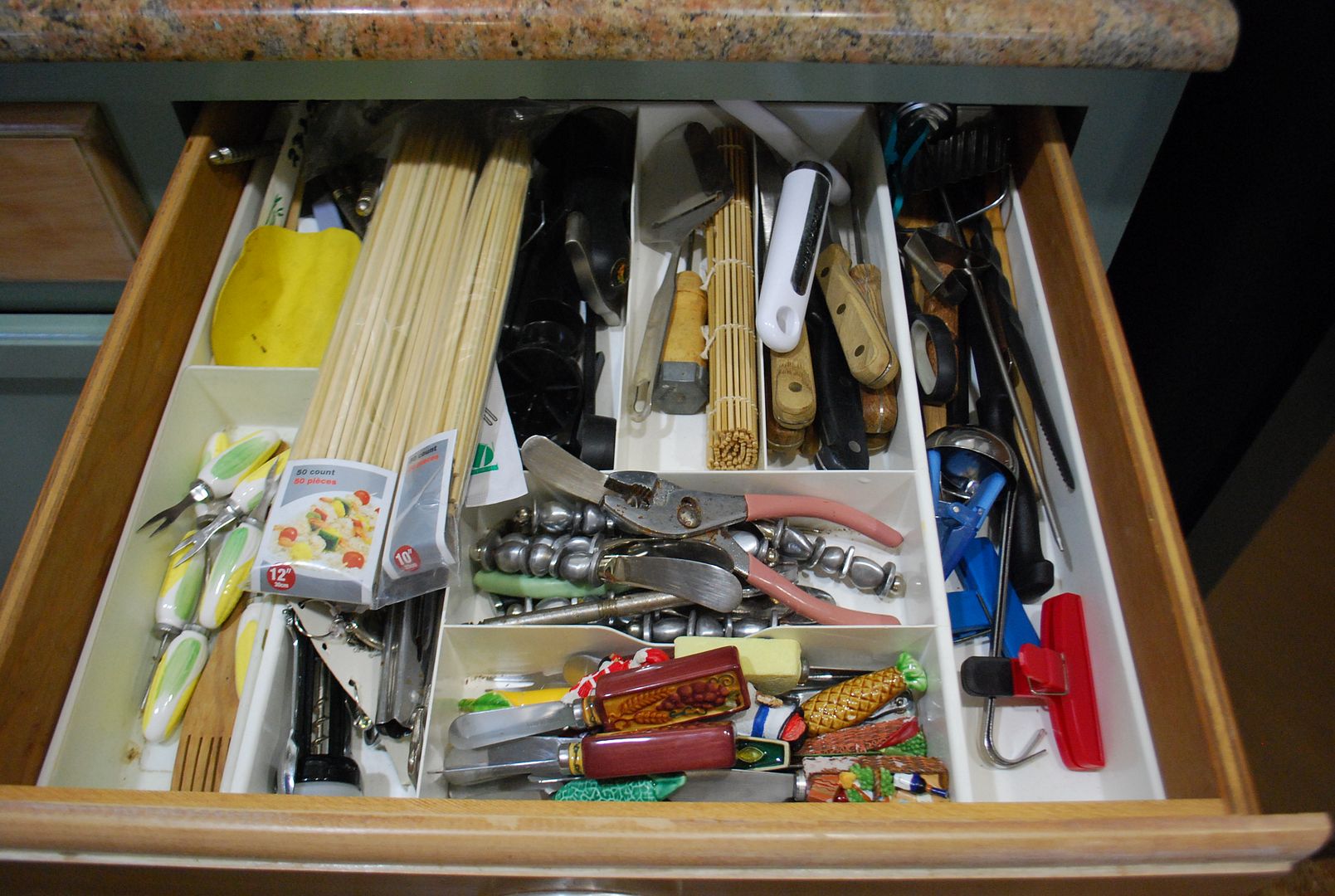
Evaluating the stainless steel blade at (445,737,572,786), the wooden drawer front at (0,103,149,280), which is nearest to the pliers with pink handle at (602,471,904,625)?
the stainless steel blade at (445,737,572,786)

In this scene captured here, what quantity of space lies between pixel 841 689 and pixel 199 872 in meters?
0.49

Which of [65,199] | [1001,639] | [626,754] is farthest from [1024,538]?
[65,199]

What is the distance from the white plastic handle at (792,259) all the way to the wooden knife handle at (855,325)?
2cm

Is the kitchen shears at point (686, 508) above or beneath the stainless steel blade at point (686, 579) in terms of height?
above

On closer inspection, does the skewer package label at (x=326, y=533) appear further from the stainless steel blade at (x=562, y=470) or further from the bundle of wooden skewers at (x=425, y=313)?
the stainless steel blade at (x=562, y=470)

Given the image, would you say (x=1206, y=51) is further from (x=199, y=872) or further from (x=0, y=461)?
(x=0, y=461)

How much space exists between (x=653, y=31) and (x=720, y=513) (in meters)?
0.41

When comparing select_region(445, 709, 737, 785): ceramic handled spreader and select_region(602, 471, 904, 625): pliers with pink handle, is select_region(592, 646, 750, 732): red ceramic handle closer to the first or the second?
select_region(445, 709, 737, 785): ceramic handled spreader

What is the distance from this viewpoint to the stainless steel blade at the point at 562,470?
2.65 feet

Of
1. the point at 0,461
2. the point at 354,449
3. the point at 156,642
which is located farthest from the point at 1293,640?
the point at 0,461

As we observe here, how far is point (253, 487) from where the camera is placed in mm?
866

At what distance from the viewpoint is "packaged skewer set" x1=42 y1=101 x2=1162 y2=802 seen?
2.37ft

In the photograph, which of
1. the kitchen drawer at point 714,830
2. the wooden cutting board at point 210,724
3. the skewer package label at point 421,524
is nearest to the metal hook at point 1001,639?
the kitchen drawer at point 714,830

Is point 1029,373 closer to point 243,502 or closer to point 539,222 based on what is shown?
point 539,222
